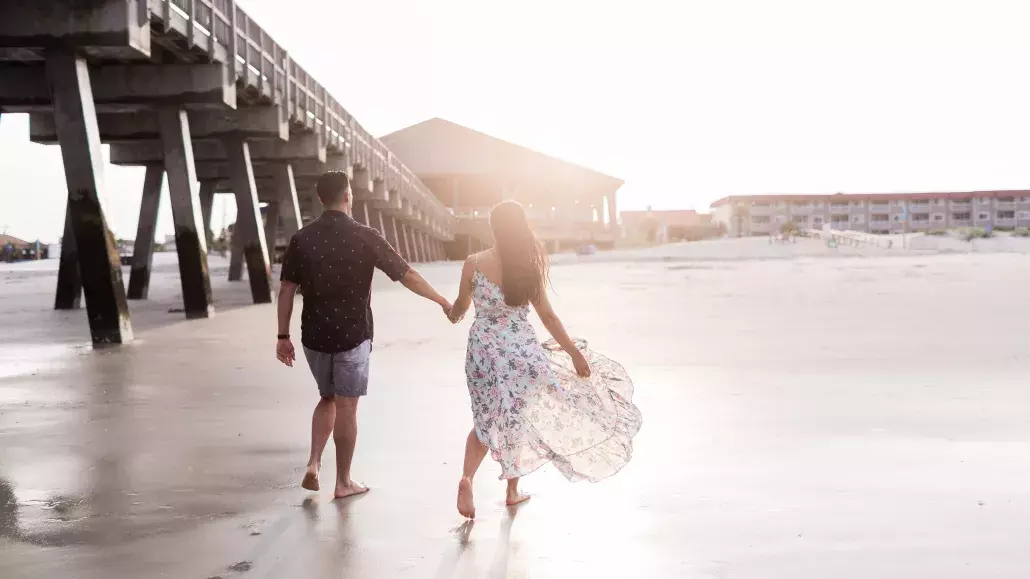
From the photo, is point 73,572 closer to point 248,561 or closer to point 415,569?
point 248,561

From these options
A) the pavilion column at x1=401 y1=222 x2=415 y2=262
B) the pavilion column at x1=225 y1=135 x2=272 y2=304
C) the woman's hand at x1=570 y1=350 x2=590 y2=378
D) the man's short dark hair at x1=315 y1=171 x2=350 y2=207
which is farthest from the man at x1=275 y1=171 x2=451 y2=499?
the pavilion column at x1=401 y1=222 x2=415 y2=262

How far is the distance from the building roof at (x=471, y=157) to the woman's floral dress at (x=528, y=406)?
6402cm

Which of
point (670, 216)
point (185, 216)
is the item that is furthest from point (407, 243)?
point (670, 216)

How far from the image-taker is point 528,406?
5406 mm

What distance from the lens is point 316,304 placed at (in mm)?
5715

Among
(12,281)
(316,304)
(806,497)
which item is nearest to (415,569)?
(316,304)

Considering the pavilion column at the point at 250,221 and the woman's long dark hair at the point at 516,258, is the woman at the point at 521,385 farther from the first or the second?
the pavilion column at the point at 250,221

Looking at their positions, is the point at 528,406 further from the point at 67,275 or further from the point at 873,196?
the point at 873,196

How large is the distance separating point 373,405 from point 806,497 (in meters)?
4.29

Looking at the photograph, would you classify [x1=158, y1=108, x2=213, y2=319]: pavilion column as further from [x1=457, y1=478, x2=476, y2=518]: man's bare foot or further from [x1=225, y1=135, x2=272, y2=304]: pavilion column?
[x1=457, y1=478, x2=476, y2=518]: man's bare foot

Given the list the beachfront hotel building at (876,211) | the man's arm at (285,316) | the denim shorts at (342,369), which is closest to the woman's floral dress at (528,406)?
the denim shorts at (342,369)

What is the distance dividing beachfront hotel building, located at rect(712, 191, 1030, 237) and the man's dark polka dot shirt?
122 m

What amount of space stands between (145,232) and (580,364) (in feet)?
78.6

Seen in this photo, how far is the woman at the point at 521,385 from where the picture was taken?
5.38m
